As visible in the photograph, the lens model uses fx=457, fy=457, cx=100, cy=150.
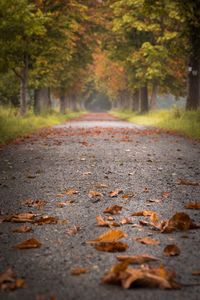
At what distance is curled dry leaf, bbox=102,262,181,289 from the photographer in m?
2.66

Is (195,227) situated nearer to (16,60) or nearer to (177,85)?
(16,60)

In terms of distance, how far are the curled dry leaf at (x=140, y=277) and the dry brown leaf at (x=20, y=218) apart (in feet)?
5.27

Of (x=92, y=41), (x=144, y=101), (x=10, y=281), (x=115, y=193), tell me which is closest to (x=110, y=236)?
(x=10, y=281)

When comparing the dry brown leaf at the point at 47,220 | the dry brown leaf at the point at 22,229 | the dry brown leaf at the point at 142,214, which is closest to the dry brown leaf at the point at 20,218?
the dry brown leaf at the point at 47,220

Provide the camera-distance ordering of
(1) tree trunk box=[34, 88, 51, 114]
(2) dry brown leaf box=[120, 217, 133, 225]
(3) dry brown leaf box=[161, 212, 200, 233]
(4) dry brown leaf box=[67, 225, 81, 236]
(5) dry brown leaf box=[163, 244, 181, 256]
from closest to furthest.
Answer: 1. (5) dry brown leaf box=[163, 244, 181, 256]
2. (4) dry brown leaf box=[67, 225, 81, 236]
3. (3) dry brown leaf box=[161, 212, 200, 233]
4. (2) dry brown leaf box=[120, 217, 133, 225]
5. (1) tree trunk box=[34, 88, 51, 114]

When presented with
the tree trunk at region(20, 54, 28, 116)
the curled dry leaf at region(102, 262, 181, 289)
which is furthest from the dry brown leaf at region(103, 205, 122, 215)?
the tree trunk at region(20, 54, 28, 116)

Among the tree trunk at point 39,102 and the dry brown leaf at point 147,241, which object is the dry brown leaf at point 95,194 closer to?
the dry brown leaf at point 147,241

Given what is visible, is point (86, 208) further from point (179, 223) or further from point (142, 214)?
point (179, 223)

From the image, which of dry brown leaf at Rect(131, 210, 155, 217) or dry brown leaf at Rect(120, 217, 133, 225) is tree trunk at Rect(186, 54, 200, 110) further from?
dry brown leaf at Rect(120, 217, 133, 225)

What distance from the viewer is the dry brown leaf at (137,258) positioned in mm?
3041

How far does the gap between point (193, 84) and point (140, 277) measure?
18.9 metres

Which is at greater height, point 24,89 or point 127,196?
point 24,89

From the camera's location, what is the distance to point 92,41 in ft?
94.6

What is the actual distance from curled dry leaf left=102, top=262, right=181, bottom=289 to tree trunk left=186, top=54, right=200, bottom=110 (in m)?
18.4
